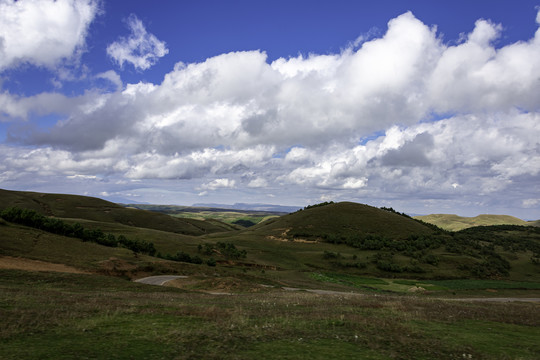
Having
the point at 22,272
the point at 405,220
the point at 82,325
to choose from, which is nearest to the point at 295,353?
the point at 82,325

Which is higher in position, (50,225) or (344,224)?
(344,224)

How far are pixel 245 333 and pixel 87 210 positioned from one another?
16482 centimetres

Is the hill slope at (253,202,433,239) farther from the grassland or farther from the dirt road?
the dirt road

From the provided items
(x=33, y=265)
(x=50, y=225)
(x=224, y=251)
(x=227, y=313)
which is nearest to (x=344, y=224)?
(x=224, y=251)

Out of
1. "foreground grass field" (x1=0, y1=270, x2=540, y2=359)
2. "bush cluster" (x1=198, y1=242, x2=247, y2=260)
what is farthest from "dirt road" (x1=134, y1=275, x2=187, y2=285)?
"bush cluster" (x1=198, y1=242, x2=247, y2=260)

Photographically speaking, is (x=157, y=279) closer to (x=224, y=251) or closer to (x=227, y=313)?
(x=227, y=313)

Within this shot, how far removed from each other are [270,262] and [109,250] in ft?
128

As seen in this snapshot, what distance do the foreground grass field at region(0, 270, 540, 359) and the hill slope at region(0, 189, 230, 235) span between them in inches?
5476

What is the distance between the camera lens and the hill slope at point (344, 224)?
11356 cm

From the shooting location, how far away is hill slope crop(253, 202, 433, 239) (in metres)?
114

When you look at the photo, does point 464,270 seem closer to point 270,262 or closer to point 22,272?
point 270,262

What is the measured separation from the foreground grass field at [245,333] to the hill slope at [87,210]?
139 metres

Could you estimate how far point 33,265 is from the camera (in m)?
40.1

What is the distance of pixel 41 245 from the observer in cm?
4875
